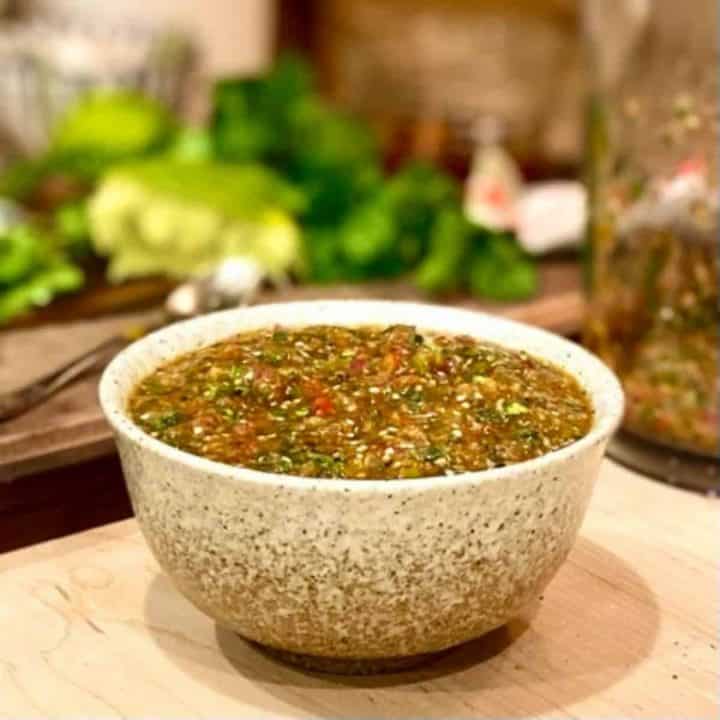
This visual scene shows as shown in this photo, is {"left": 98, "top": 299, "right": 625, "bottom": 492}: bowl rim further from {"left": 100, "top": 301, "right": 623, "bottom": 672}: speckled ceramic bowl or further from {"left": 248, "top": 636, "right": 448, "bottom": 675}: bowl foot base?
{"left": 248, "top": 636, "right": 448, "bottom": 675}: bowl foot base

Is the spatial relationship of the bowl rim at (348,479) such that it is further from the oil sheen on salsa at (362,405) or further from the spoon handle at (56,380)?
the spoon handle at (56,380)

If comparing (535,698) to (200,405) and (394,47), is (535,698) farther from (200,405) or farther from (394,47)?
(394,47)

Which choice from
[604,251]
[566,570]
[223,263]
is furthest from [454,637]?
[223,263]

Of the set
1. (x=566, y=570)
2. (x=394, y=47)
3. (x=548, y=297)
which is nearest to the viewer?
(x=566, y=570)

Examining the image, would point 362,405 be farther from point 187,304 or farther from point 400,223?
point 400,223

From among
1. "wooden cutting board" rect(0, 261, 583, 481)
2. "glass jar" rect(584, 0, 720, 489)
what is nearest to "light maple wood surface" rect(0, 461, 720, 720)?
"wooden cutting board" rect(0, 261, 583, 481)

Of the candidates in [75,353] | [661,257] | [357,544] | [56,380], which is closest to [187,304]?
[75,353]
